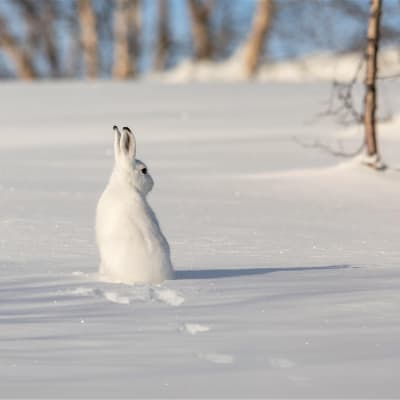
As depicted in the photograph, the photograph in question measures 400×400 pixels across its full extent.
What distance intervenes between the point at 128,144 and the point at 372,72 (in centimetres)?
678

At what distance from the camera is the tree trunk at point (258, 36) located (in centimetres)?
2942

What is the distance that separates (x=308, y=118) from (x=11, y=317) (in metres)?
14.2

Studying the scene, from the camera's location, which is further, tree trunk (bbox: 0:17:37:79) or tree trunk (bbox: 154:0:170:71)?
tree trunk (bbox: 154:0:170:71)

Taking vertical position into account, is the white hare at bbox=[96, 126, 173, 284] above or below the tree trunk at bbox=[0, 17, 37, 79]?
below

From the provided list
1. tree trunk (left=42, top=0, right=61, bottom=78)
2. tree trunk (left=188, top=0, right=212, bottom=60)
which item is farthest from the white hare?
tree trunk (left=42, top=0, right=61, bottom=78)

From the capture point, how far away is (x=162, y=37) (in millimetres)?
36625

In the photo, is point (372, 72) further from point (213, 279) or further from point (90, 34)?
point (90, 34)

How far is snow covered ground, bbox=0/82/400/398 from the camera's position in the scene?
5348 mm


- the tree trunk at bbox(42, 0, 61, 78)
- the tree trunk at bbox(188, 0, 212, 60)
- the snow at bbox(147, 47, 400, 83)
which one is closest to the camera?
the snow at bbox(147, 47, 400, 83)

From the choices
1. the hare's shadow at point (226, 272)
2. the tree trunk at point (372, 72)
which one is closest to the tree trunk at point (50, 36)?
the tree trunk at point (372, 72)

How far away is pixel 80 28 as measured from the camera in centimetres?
3866

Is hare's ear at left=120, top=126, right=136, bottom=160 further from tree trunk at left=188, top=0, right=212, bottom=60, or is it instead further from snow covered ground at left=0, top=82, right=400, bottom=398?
tree trunk at left=188, top=0, right=212, bottom=60

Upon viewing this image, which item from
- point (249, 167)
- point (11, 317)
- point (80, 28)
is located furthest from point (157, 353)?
point (80, 28)

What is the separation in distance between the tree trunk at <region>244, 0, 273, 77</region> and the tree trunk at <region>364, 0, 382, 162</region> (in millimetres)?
15808
